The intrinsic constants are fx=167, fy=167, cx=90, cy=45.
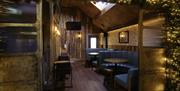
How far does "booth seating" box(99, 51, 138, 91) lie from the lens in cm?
388

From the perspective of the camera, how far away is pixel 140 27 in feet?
11.3

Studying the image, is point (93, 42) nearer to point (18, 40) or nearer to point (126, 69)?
point (126, 69)

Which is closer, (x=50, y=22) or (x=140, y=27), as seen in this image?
(x=140, y=27)

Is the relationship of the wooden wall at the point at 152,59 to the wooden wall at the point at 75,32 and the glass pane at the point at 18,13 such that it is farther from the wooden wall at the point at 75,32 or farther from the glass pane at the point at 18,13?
the wooden wall at the point at 75,32

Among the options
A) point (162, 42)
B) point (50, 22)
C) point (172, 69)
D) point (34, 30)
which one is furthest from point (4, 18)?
point (172, 69)

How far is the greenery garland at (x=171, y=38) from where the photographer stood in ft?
11.6

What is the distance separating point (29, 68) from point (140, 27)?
2.29m

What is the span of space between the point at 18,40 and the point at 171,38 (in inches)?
120

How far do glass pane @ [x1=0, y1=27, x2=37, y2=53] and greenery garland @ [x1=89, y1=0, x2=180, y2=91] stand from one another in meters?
2.19

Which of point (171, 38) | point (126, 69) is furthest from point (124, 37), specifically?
point (171, 38)

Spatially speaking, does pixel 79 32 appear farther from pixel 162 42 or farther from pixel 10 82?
pixel 10 82

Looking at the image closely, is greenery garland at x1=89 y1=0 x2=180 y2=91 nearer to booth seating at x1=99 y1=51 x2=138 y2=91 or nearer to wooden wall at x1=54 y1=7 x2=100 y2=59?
booth seating at x1=99 y1=51 x2=138 y2=91

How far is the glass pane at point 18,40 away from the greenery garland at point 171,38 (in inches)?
86.3

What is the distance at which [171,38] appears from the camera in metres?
3.60
